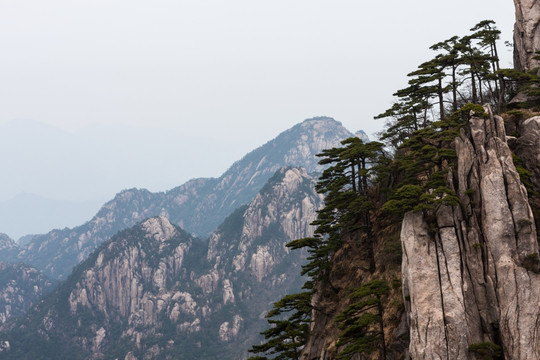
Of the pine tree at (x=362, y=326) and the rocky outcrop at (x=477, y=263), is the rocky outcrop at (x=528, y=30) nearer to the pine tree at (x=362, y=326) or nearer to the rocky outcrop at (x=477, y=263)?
the rocky outcrop at (x=477, y=263)

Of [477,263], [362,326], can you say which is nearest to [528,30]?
[477,263]

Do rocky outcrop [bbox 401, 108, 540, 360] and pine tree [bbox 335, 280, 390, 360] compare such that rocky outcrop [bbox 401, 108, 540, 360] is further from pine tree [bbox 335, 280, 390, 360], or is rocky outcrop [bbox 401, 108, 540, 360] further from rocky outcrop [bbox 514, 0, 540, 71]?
rocky outcrop [bbox 514, 0, 540, 71]

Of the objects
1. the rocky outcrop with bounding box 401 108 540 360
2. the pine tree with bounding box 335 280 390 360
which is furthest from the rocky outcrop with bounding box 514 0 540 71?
the pine tree with bounding box 335 280 390 360

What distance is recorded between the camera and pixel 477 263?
102ft

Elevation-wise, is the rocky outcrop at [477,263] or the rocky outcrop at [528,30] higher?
the rocky outcrop at [528,30]

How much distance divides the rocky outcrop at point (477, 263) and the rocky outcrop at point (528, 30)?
92.7ft

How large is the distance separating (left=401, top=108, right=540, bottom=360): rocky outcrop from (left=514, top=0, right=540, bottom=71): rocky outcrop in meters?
28.3

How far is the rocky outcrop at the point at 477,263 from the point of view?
28375 mm

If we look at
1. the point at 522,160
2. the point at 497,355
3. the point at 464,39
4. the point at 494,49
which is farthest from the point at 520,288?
the point at 494,49

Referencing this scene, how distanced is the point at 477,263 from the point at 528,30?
40544 millimetres

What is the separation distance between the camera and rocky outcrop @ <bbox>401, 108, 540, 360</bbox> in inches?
1117

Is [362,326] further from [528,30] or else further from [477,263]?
[528,30]

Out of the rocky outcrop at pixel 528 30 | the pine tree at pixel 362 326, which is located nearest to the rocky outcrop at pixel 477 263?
the pine tree at pixel 362 326

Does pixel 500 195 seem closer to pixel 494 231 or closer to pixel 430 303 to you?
pixel 494 231
